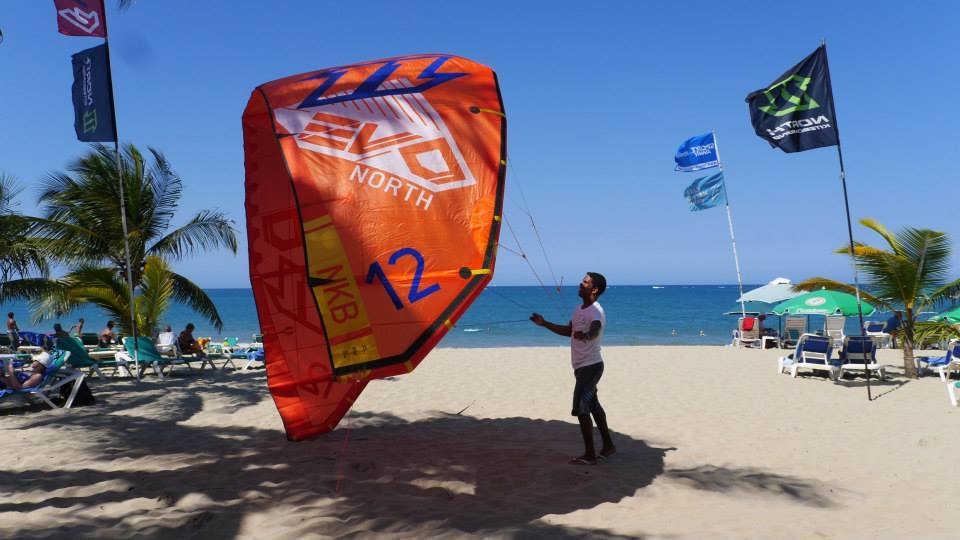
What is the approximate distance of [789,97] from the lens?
9789mm

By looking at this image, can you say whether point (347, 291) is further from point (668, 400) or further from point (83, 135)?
point (83, 135)

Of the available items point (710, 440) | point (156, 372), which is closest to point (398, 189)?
point (710, 440)

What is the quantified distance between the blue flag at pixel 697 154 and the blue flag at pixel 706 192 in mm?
607

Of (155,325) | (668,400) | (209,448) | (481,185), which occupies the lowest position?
(668,400)

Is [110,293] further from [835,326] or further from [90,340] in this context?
[835,326]

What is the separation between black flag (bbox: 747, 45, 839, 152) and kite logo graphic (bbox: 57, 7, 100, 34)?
1229 cm

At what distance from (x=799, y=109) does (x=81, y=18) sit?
517 inches

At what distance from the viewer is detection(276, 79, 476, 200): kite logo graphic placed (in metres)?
4.00

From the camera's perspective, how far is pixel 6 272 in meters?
12.9

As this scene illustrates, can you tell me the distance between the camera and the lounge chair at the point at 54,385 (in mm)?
8227

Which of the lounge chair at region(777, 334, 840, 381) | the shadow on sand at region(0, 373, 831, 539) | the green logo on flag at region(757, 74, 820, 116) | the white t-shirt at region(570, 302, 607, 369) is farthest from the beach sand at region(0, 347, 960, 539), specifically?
the green logo on flag at region(757, 74, 820, 116)

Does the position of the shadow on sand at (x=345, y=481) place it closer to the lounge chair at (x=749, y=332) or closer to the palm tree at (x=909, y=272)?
the palm tree at (x=909, y=272)

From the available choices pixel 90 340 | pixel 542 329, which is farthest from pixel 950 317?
pixel 542 329

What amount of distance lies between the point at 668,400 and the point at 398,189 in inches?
266
